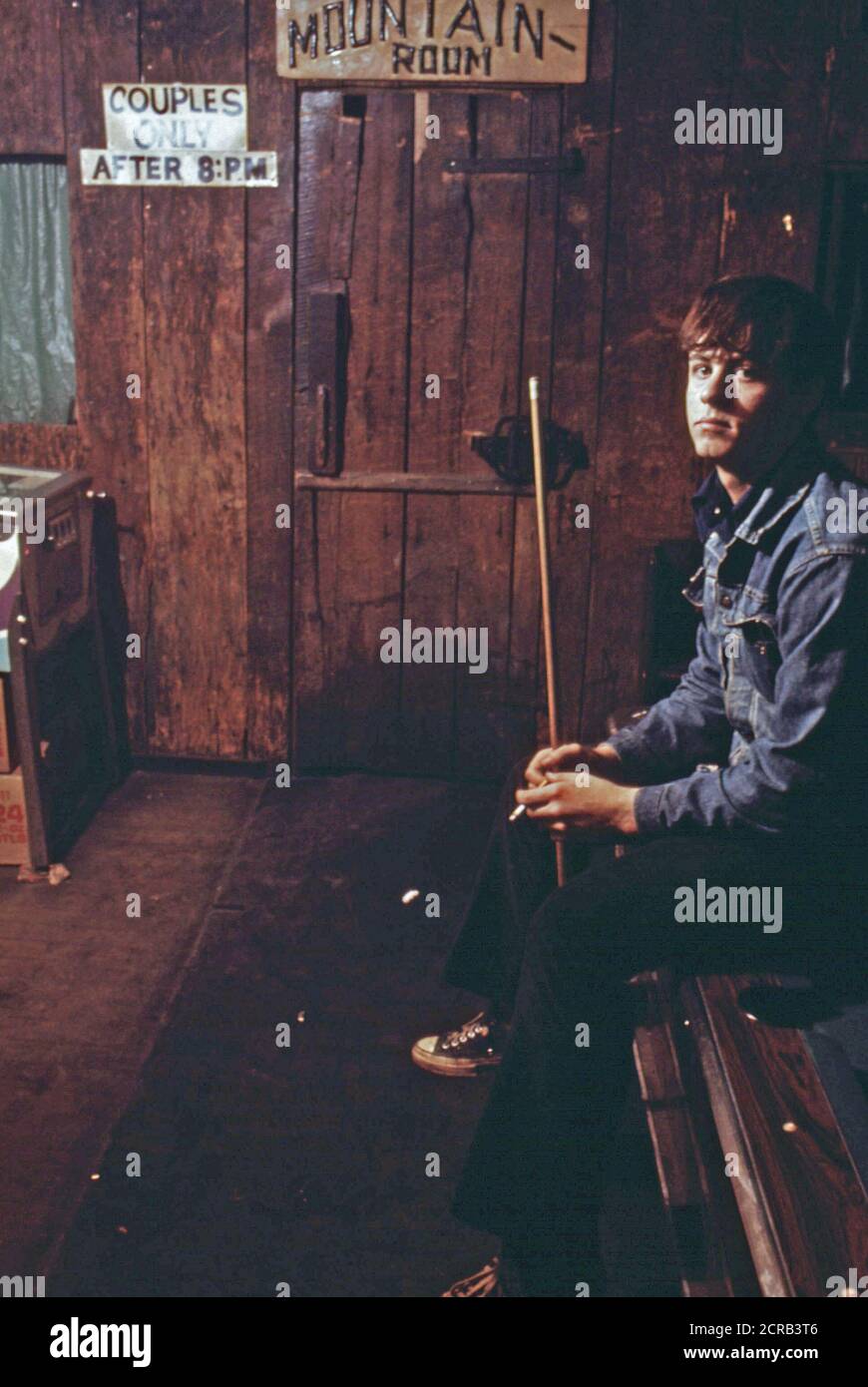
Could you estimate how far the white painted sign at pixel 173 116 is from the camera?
503 cm

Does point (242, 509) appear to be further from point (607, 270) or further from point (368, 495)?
point (607, 270)

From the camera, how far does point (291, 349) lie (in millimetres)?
5230

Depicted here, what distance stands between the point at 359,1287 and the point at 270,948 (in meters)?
1.53

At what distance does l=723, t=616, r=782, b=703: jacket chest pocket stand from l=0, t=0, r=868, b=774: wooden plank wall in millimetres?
2555

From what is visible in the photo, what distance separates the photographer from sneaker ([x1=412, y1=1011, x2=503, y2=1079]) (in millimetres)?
3672

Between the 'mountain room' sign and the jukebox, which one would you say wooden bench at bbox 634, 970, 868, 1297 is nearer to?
the jukebox

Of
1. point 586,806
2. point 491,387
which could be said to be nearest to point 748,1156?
point 586,806

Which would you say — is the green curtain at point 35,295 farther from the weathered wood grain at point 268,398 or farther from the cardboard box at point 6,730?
the cardboard box at point 6,730

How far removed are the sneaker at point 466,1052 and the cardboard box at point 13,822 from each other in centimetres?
181

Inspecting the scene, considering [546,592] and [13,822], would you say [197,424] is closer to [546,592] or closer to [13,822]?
[13,822]

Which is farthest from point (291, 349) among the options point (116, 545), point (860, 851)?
point (860, 851)

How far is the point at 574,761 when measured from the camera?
313cm

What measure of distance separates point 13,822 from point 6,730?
1.26ft

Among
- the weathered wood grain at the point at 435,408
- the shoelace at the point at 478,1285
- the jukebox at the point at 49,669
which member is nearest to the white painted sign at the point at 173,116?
the weathered wood grain at the point at 435,408
